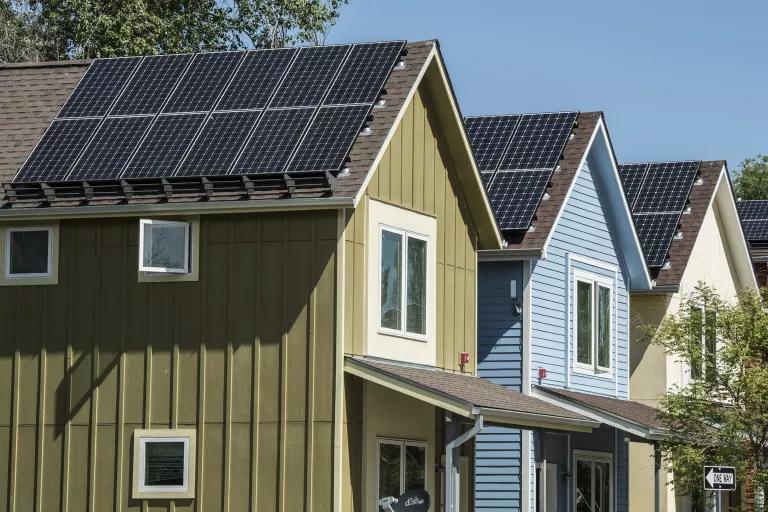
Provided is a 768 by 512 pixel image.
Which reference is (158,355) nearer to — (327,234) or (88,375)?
(88,375)

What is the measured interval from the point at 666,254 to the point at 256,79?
38.5ft

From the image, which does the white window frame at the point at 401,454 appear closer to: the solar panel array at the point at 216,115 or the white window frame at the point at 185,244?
the white window frame at the point at 185,244

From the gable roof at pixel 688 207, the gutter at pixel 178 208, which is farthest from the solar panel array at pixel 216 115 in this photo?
the gable roof at pixel 688 207

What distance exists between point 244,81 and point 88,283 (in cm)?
393

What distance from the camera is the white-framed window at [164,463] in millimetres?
22375

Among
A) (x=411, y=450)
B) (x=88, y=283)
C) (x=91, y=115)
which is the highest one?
(x=91, y=115)

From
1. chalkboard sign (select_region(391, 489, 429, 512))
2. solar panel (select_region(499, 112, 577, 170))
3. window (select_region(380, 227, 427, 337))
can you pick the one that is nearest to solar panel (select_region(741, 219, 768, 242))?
solar panel (select_region(499, 112, 577, 170))

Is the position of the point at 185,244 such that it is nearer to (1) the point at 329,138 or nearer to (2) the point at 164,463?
(1) the point at 329,138

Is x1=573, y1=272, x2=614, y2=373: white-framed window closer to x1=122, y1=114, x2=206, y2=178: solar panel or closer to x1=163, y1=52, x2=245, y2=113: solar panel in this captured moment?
x1=163, y1=52, x2=245, y2=113: solar panel

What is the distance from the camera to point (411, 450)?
24328 millimetres

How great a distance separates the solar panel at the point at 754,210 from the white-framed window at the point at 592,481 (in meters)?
14.8

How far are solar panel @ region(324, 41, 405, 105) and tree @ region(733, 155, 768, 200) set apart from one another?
5216cm

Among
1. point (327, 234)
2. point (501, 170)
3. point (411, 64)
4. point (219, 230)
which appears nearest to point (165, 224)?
point (219, 230)

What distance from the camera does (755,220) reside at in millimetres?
44375
